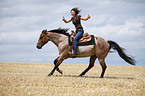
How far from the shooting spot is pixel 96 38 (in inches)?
395

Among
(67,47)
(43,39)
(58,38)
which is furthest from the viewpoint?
(43,39)

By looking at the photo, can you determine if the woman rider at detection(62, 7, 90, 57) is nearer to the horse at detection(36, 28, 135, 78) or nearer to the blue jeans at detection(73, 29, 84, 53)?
the blue jeans at detection(73, 29, 84, 53)

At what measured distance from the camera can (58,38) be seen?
33.0 feet

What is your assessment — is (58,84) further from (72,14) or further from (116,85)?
(72,14)

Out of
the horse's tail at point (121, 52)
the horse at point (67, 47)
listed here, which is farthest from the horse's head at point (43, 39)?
the horse's tail at point (121, 52)

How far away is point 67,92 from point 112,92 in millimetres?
1358

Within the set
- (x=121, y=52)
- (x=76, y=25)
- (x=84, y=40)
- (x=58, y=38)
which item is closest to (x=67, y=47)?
(x=58, y=38)

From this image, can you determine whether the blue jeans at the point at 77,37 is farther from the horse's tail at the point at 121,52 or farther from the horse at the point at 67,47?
the horse's tail at the point at 121,52

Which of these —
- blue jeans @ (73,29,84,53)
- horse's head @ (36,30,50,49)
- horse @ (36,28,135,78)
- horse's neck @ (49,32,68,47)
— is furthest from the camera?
horse's head @ (36,30,50,49)

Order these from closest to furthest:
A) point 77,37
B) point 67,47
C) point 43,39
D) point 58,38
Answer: point 77,37 < point 67,47 < point 58,38 < point 43,39

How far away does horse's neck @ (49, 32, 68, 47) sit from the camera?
9.96 m

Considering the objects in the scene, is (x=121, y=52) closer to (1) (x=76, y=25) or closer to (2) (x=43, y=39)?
(1) (x=76, y=25)

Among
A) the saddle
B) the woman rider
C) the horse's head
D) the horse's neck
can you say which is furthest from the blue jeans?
the horse's head

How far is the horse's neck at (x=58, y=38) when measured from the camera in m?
9.96
